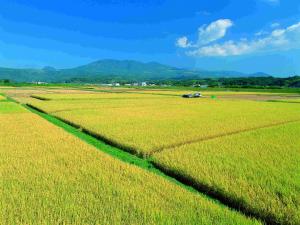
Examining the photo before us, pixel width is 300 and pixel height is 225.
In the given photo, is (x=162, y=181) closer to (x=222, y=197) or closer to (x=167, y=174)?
(x=167, y=174)

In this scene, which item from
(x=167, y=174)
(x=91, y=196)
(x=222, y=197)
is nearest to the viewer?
(x=91, y=196)

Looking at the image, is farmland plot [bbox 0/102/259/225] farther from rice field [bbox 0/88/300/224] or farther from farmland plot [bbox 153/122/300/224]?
farmland plot [bbox 153/122/300/224]

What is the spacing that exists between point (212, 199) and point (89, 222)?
252cm

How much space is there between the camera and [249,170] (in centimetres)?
643

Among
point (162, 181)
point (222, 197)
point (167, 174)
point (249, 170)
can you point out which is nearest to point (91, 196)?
point (162, 181)

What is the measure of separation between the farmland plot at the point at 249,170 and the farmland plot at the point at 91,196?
0.59 metres

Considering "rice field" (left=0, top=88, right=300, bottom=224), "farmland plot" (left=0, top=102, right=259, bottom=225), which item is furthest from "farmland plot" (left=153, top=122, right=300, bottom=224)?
"farmland plot" (left=0, top=102, right=259, bottom=225)

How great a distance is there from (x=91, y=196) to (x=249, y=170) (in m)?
3.89

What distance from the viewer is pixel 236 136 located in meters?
10.9

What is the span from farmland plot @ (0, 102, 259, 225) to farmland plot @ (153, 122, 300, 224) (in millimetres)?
589

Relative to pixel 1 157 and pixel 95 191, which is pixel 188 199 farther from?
pixel 1 157

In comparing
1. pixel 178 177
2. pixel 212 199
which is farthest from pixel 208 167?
pixel 212 199

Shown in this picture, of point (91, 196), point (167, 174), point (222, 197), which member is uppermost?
point (91, 196)

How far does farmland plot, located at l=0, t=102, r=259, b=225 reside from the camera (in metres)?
4.20
